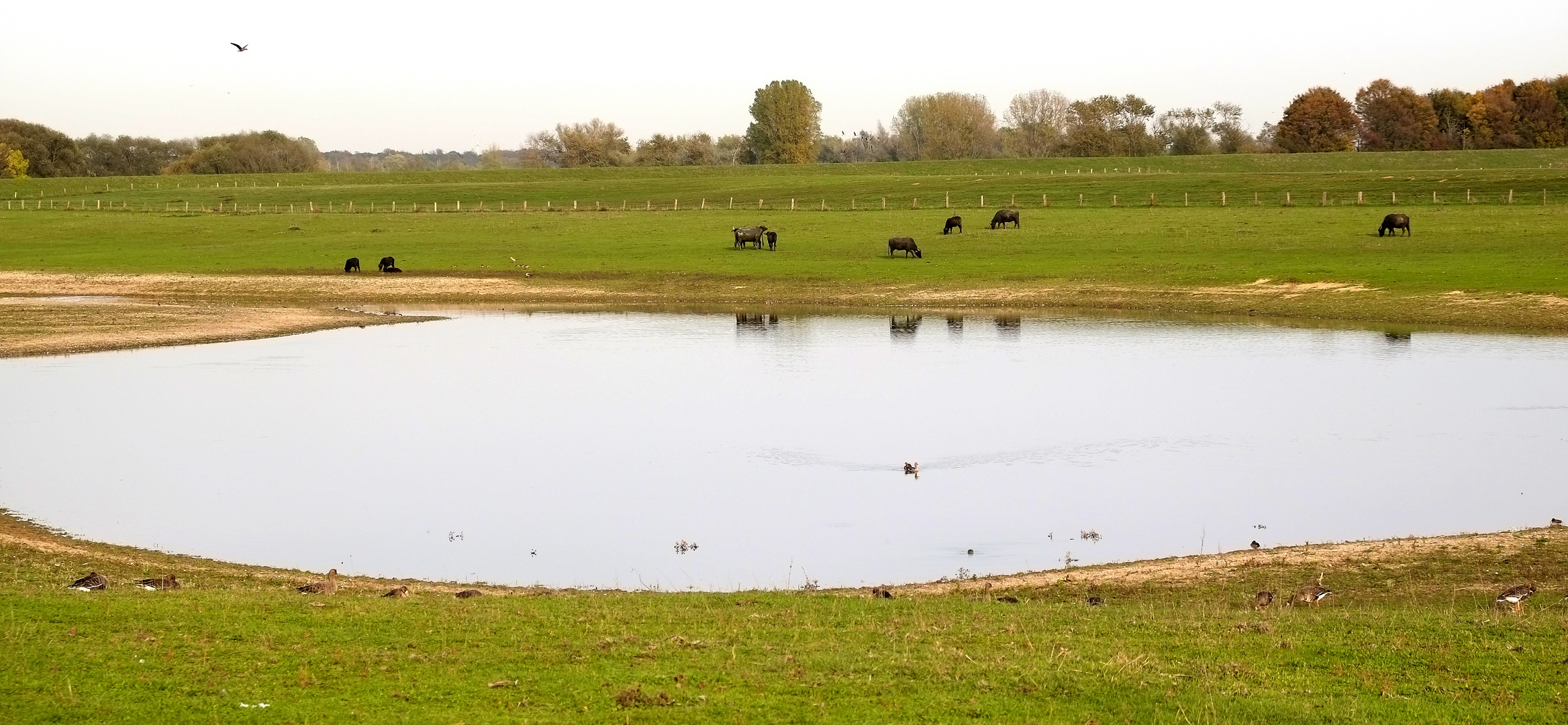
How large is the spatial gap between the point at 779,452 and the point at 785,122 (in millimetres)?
138935

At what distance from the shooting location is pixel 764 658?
10.6 meters

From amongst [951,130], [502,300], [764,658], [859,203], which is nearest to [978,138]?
[951,130]

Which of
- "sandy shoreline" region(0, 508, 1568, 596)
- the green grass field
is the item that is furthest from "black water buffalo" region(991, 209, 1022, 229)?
"sandy shoreline" region(0, 508, 1568, 596)

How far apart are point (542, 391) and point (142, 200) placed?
275ft

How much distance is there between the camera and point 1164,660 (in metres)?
10.4

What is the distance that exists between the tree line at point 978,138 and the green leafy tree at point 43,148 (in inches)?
5.7

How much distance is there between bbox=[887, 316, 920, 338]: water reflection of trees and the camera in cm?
4241

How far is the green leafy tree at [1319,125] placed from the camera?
132000 millimetres

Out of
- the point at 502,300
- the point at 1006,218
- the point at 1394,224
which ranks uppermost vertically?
the point at 1006,218

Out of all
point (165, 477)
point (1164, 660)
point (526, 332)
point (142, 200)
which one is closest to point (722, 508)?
point (165, 477)

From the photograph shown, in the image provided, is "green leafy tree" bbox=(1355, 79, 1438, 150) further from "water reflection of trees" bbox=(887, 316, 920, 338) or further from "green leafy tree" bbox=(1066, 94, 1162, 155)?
"water reflection of trees" bbox=(887, 316, 920, 338)

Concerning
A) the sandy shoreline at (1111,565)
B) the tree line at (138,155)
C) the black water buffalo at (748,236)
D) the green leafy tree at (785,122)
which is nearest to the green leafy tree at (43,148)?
the tree line at (138,155)

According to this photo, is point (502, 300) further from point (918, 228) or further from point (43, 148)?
point (43, 148)

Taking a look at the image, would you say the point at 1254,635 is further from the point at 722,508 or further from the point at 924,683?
the point at 722,508
